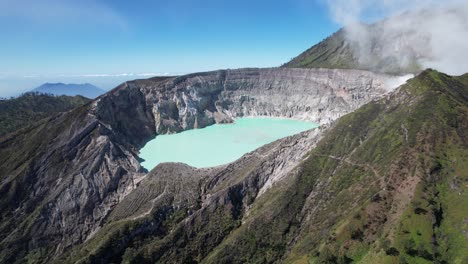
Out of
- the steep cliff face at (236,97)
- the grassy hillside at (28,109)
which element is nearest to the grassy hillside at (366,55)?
the steep cliff face at (236,97)

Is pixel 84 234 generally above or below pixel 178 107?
below

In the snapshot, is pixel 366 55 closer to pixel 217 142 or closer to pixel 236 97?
pixel 236 97

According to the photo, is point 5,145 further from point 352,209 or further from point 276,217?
point 352,209

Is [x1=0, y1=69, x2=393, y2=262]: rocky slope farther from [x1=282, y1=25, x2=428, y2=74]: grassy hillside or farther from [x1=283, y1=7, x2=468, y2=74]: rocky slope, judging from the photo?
[x1=283, y1=7, x2=468, y2=74]: rocky slope

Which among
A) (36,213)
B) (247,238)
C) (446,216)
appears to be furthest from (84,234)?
(446,216)

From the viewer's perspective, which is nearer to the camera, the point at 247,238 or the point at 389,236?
the point at 389,236

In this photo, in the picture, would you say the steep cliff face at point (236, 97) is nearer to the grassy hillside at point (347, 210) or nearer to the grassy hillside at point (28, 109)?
the grassy hillside at point (28, 109)
